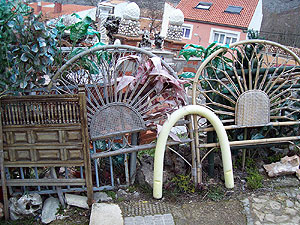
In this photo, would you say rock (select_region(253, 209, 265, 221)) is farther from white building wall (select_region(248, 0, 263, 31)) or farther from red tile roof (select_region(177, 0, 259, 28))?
white building wall (select_region(248, 0, 263, 31))

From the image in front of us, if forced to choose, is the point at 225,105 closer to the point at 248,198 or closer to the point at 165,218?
the point at 248,198

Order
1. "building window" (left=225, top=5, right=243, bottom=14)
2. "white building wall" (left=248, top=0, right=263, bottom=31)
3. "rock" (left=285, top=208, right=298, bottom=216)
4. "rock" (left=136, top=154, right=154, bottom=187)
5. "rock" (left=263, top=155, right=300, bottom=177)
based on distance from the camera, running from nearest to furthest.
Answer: "rock" (left=285, top=208, right=298, bottom=216), "rock" (left=136, top=154, right=154, bottom=187), "rock" (left=263, top=155, right=300, bottom=177), "white building wall" (left=248, top=0, right=263, bottom=31), "building window" (left=225, top=5, right=243, bottom=14)

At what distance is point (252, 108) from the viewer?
12.8ft

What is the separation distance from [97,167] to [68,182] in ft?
1.65

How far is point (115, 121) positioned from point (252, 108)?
1.84 m

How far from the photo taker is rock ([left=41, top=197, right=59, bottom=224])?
3.34m

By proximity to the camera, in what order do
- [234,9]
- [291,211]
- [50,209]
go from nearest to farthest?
1. [50,209]
2. [291,211]
3. [234,9]

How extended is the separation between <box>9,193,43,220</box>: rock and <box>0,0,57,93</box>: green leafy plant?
128 centimetres

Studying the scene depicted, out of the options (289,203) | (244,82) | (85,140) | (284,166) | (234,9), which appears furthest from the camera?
(234,9)

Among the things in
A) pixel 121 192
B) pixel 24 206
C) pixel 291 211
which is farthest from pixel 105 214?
pixel 291 211

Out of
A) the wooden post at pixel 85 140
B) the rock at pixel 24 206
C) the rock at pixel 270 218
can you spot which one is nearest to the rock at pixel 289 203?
the rock at pixel 270 218

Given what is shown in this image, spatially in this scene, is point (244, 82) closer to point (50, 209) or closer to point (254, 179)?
point (254, 179)

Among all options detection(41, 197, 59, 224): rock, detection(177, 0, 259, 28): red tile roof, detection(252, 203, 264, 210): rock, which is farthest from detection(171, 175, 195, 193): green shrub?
detection(177, 0, 259, 28): red tile roof

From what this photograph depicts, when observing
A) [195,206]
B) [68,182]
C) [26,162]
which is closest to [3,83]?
[26,162]
